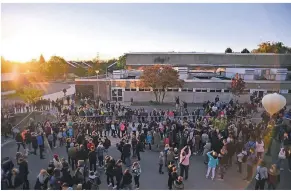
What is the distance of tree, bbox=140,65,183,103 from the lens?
2581 centimetres

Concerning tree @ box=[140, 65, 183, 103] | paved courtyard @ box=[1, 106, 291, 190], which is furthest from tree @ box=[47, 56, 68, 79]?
paved courtyard @ box=[1, 106, 291, 190]

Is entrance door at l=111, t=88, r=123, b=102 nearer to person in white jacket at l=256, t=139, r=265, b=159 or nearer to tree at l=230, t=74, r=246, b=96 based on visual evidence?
tree at l=230, t=74, r=246, b=96

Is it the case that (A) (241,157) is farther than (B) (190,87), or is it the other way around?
(B) (190,87)

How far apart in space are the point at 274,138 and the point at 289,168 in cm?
283

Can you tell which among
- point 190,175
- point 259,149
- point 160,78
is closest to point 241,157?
point 259,149

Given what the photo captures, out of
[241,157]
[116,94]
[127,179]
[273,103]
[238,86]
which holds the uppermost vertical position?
[238,86]

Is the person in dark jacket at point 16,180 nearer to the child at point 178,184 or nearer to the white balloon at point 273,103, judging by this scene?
the child at point 178,184

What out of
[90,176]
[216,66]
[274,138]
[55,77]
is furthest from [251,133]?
[55,77]

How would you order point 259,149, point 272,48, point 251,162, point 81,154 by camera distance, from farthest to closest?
point 272,48, point 259,149, point 81,154, point 251,162

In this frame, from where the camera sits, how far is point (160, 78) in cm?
2583

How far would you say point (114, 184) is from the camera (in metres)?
9.61

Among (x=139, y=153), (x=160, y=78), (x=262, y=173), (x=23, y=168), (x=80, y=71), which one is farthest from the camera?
(x=80, y=71)

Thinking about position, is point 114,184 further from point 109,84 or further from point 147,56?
point 147,56

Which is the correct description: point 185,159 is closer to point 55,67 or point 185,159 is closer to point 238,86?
point 238,86
